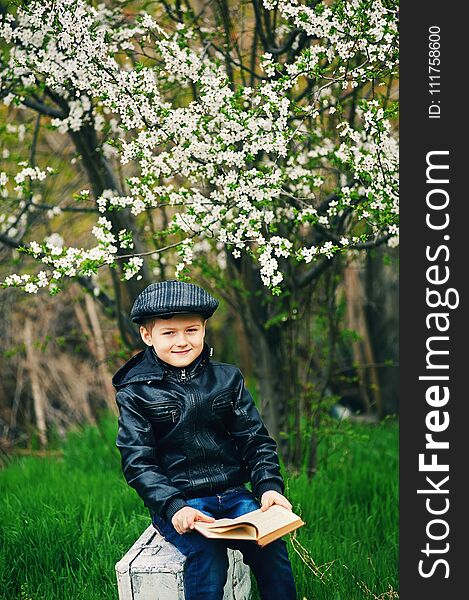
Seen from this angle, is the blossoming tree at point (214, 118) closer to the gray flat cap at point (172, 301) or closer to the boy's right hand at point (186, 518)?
the gray flat cap at point (172, 301)

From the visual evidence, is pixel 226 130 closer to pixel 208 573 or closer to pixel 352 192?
pixel 352 192

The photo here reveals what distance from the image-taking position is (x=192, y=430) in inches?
113

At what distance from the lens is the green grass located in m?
3.28

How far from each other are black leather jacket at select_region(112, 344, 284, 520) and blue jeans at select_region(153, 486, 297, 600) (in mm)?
57

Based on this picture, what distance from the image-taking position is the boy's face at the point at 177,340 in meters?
2.90

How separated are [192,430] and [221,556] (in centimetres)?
44

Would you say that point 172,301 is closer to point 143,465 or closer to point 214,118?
point 143,465

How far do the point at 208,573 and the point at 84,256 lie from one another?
4.43 feet

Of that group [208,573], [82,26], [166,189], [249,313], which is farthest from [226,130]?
[208,573]

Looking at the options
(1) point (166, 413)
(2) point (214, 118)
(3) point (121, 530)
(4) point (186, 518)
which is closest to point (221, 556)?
(4) point (186, 518)

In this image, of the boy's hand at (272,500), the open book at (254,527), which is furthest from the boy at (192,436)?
the open book at (254,527)

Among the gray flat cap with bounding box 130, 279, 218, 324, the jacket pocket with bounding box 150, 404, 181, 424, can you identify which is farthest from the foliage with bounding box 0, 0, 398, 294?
the jacket pocket with bounding box 150, 404, 181, 424

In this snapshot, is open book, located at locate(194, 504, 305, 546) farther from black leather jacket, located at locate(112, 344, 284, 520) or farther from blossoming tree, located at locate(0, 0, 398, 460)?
blossoming tree, located at locate(0, 0, 398, 460)

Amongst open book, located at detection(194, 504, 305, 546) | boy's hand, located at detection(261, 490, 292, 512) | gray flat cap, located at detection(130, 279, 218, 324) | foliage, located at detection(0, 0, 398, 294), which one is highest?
foliage, located at detection(0, 0, 398, 294)
